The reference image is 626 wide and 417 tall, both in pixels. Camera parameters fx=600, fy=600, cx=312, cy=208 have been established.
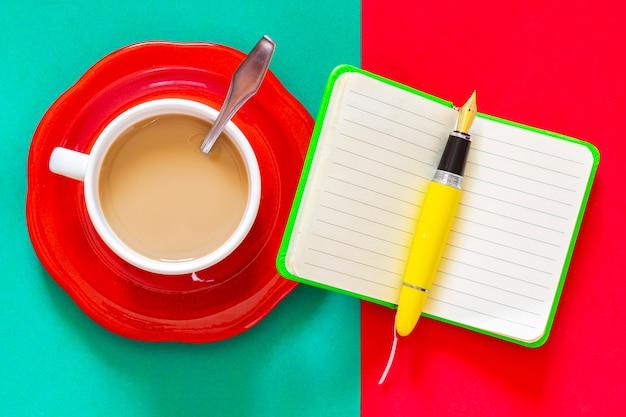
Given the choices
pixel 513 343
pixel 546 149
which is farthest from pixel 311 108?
pixel 513 343

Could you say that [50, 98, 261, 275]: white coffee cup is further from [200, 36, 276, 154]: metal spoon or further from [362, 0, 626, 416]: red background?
[362, 0, 626, 416]: red background

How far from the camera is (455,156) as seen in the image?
618 mm

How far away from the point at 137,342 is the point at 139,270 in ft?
0.31

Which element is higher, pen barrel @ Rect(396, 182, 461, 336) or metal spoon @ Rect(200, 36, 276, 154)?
metal spoon @ Rect(200, 36, 276, 154)

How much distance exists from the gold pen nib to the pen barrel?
6 cm

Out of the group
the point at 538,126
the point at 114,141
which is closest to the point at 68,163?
the point at 114,141

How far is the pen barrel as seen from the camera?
623 millimetres

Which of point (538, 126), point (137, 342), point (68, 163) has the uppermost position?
point (538, 126)

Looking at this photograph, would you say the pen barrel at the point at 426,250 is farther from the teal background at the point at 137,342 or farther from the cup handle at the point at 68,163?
the cup handle at the point at 68,163

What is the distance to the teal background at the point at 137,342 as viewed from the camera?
672mm

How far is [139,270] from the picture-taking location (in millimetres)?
643

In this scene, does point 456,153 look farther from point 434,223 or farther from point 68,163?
point 68,163

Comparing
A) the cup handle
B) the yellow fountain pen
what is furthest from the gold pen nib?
the cup handle

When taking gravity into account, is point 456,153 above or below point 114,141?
above
